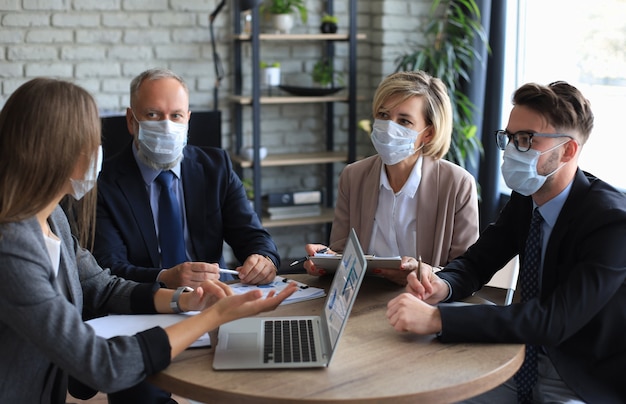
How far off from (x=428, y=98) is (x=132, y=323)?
1.32 m

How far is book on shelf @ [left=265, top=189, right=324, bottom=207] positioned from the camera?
4254mm

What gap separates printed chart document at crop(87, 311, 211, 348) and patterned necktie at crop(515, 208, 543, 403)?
78cm

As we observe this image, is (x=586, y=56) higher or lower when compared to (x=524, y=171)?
higher

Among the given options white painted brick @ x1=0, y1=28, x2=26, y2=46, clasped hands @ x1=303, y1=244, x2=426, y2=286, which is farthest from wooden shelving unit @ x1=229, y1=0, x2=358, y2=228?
clasped hands @ x1=303, y1=244, x2=426, y2=286

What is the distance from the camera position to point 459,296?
1.91 meters

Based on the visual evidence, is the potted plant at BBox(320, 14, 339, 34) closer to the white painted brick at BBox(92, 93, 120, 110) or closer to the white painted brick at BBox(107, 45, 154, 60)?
the white painted brick at BBox(107, 45, 154, 60)

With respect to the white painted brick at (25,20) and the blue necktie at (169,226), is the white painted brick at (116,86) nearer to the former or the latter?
the white painted brick at (25,20)

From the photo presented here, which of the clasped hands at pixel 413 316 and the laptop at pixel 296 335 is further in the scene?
the clasped hands at pixel 413 316

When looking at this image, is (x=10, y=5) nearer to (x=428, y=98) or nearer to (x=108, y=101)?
(x=108, y=101)

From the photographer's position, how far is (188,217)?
2.47 m

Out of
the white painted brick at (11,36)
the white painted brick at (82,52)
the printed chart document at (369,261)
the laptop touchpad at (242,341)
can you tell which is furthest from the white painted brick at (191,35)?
the laptop touchpad at (242,341)

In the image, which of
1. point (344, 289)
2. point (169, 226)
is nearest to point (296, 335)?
point (344, 289)

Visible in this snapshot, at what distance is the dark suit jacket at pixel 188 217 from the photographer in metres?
2.31

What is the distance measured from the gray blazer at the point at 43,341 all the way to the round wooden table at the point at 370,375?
0.08m
